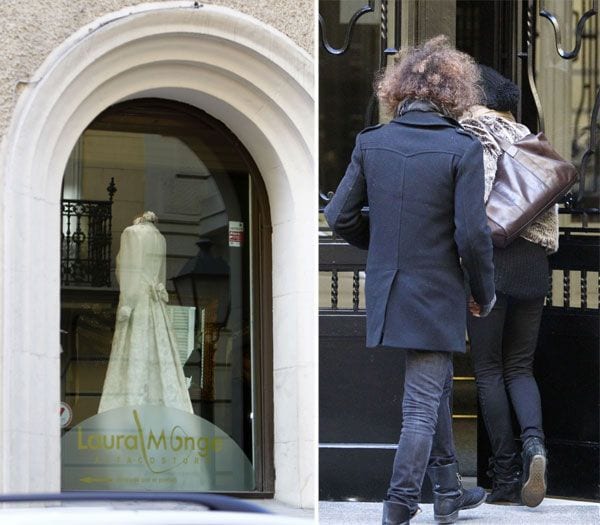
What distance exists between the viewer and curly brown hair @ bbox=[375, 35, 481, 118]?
5180 millimetres

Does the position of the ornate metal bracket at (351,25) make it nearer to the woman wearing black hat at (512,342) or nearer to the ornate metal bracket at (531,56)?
the ornate metal bracket at (531,56)

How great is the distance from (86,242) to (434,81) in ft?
10.3

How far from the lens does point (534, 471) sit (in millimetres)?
5645

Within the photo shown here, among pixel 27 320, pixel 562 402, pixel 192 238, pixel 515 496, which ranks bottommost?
pixel 515 496

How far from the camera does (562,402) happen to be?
6.35 metres

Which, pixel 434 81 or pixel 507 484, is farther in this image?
pixel 507 484

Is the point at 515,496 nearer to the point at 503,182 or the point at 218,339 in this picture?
the point at 503,182

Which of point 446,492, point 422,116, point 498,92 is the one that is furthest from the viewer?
point 498,92

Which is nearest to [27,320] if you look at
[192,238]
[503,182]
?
[192,238]

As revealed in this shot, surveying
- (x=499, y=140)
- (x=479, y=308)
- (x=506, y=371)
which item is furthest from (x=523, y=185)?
(x=506, y=371)

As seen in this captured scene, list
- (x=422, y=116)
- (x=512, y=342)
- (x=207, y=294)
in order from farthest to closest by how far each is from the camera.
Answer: (x=207, y=294) < (x=512, y=342) < (x=422, y=116)

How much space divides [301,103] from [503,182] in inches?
91.1

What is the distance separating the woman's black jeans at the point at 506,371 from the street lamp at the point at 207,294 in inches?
98.7

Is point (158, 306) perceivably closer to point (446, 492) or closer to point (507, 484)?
point (507, 484)
